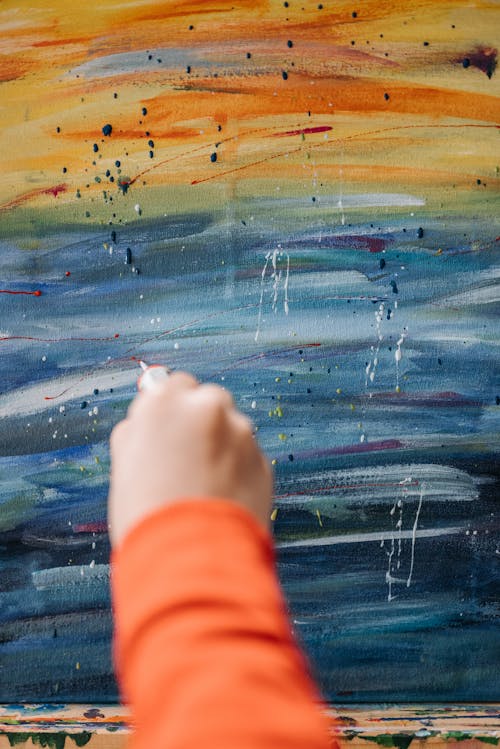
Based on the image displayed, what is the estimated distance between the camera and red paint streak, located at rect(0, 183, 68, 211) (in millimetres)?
728

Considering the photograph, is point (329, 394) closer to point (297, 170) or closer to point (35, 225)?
point (297, 170)

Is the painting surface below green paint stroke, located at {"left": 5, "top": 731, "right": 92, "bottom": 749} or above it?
above

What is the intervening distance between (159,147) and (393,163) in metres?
0.27

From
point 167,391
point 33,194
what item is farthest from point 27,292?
point 167,391

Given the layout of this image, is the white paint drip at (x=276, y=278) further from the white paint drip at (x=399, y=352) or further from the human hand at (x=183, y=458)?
the human hand at (x=183, y=458)

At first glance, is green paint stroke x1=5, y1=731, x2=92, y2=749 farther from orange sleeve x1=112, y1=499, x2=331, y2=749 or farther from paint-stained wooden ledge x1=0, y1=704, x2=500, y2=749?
orange sleeve x1=112, y1=499, x2=331, y2=749

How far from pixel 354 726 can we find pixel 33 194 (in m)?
0.74

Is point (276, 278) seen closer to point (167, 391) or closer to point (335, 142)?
point (335, 142)

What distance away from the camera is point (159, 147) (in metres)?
0.72

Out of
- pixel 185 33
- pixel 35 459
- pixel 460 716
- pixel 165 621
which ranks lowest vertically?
pixel 460 716

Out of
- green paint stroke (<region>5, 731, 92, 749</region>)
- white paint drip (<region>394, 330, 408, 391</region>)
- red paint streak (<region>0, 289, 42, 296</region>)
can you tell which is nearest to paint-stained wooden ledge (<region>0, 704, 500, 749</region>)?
green paint stroke (<region>5, 731, 92, 749</region>)

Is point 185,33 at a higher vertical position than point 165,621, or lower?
higher

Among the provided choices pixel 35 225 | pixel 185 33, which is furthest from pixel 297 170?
pixel 35 225

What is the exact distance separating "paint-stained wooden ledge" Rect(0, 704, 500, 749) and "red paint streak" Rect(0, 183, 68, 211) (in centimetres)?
61
